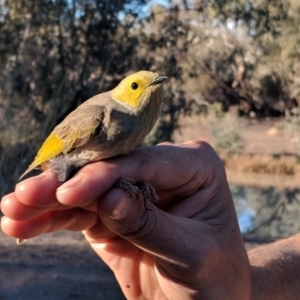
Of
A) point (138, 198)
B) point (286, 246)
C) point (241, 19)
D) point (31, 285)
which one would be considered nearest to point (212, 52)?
point (241, 19)

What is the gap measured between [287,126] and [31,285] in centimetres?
1591

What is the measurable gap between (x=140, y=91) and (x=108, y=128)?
0.26 metres

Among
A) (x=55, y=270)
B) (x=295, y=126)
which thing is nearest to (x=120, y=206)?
(x=55, y=270)

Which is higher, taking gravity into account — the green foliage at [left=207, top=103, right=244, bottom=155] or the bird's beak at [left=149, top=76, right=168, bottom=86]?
the bird's beak at [left=149, top=76, right=168, bottom=86]

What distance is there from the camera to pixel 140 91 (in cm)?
251

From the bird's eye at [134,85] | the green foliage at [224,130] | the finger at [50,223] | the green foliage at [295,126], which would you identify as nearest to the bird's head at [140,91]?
the bird's eye at [134,85]

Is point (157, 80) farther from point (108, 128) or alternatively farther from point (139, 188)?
point (139, 188)

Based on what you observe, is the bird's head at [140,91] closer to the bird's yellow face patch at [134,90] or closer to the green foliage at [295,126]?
the bird's yellow face patch at [134,90]

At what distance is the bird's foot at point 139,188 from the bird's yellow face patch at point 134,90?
0.40 meters

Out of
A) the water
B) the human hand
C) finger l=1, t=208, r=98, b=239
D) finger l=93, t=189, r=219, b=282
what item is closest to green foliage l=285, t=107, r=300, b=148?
the water

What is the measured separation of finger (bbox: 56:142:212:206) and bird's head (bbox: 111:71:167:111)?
23 centimetres

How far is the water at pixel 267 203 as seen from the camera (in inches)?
405

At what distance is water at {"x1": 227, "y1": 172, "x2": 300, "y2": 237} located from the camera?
33.7ft

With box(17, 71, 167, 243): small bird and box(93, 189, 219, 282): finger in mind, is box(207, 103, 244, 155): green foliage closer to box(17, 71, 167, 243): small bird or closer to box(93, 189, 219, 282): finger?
box(17, 71, 167, 243): small bird
